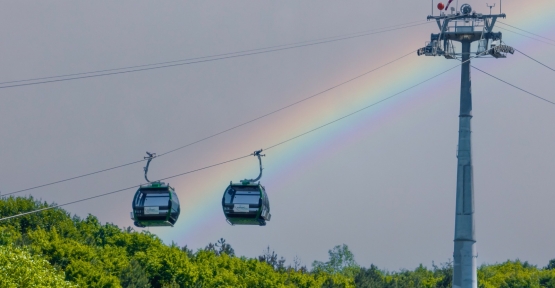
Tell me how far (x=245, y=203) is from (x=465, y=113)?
74.5 feet

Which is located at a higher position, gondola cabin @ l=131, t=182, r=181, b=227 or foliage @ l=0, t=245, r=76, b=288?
foliage @ l=0, t=245, r=76, b=288

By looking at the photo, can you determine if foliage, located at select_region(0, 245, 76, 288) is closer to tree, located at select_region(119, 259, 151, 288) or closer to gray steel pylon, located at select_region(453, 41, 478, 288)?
gray steel pylon, located at select_region(453, 41, 478, 288)

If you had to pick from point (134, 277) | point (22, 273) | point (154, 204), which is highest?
point (134, 277)

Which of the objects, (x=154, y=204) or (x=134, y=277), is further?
(x=134, y=277)

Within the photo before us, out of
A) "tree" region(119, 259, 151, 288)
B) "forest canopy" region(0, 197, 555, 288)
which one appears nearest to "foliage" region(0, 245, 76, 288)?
"forest canopy" region(0, 197, 555, 288)

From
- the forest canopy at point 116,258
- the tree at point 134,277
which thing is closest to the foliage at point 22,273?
the forest canopy at point 116,258

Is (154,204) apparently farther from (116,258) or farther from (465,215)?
(116,258)

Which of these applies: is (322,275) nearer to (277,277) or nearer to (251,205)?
(277,277)

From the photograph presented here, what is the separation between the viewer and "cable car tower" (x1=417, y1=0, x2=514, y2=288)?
77625 millimetres

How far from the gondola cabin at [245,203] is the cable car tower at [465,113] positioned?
20.6 meters

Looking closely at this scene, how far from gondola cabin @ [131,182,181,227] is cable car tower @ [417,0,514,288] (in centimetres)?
2340

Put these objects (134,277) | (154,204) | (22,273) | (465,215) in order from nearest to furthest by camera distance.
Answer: (154,204), (465,215), (22,273), (134,277)

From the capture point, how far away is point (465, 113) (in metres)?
78.6

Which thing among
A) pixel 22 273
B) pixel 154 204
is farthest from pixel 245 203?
pixel 22 273
